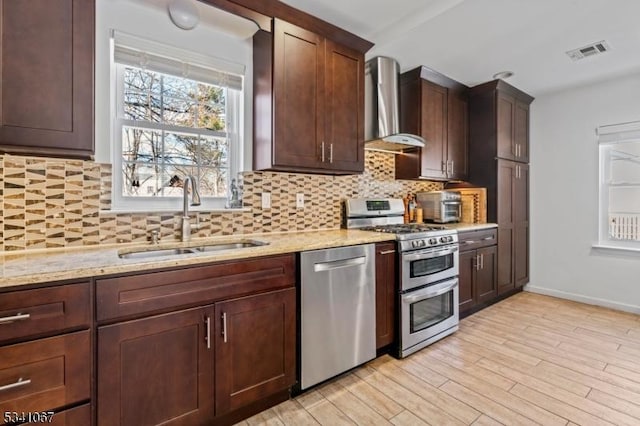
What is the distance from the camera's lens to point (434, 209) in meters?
3.49

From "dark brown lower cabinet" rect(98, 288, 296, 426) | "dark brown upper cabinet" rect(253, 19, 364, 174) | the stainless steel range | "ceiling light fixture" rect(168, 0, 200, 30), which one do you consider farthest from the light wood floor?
"ceiling light fixture" rect(168, 0, 200, 30)

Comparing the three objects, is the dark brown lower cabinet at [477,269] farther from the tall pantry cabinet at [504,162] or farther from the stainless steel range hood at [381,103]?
the stainless steel range hood at [381,103]

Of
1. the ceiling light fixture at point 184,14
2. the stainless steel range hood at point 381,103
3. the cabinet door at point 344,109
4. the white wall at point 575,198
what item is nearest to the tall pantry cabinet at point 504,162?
the white wall at point 575,198

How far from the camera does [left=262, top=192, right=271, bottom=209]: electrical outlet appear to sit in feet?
8.03

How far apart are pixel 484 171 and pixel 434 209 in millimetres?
813

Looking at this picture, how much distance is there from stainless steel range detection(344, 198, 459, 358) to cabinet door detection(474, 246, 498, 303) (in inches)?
25.3

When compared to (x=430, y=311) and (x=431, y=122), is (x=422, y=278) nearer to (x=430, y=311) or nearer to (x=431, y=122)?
(x=430, y=311)

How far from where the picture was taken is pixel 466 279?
10.3 feet

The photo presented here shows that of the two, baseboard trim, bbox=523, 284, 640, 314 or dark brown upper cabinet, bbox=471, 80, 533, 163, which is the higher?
dark brown upper cabinet, bbox=471, 80, 533, 163

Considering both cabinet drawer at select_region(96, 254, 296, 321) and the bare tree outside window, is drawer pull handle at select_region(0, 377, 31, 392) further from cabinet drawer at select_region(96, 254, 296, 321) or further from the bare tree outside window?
the bare tree outside window

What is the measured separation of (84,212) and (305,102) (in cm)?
157

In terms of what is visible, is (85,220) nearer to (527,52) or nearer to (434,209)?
(434,209)

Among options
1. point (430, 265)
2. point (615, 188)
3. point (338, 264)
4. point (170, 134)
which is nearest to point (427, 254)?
point (430, 265)

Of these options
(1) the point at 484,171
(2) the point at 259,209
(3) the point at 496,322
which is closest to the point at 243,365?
(2) the point at 259,209
